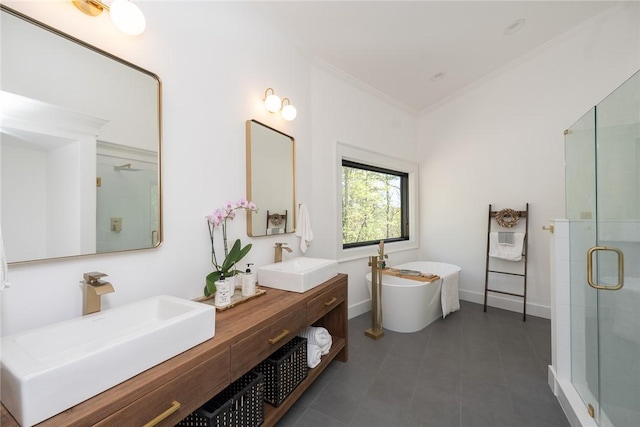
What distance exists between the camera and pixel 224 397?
1368 millimetres

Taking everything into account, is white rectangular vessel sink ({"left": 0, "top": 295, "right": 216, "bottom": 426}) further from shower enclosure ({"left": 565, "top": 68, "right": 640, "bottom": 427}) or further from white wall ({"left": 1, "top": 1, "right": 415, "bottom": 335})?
shower enclosure ({"left": 565, "top": 68, "right": 640, "bottom": 427})

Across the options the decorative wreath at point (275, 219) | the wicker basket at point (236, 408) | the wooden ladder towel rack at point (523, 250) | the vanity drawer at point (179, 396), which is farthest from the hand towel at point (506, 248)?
the vanity drawer at point (179, 396)

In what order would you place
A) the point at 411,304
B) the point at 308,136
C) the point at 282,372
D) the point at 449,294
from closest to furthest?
the point at 282,372 < the point at 308,136 < the point at 411,304 < the point at 449,294

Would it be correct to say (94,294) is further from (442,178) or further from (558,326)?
(442,178)

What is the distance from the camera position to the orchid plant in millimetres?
1592

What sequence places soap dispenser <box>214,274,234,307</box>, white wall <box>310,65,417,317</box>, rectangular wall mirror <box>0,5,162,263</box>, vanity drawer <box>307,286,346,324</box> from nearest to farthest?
rectangular wall mirror <box>0,5,162,263</box>, soap dispenser <box>214,274,234,307</box>, vanity drawer <box>307,286,346,324</box>, white wall <box>310,65,417,317</box>

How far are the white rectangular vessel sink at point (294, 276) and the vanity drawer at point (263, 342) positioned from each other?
166 mm

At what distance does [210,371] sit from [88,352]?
0.42 m

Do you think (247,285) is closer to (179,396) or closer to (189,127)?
(179,396)

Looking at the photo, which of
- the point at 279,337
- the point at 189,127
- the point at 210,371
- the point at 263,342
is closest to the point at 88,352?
the point at 210,371

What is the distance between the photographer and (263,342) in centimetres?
134

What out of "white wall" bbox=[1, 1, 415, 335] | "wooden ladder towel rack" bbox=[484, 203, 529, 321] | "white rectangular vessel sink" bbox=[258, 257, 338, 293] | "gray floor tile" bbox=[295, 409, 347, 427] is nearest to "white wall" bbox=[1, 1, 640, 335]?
"white wall" bbox=[1, 1, 415, 335]

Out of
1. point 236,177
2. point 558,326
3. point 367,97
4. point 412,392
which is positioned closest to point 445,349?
point 412,392

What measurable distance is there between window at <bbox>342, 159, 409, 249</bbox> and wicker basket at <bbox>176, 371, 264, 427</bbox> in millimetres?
2041
